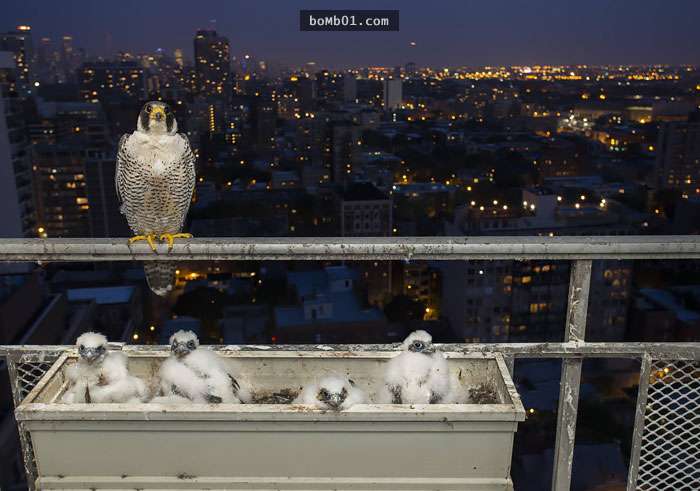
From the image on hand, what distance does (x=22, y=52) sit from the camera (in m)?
40.7

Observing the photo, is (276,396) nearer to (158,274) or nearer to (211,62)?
(158,274)

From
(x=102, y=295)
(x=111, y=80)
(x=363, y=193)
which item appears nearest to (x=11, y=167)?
(x=102, y=295)

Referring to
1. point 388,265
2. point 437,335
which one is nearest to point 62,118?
point 388,265

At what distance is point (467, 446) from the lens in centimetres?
113

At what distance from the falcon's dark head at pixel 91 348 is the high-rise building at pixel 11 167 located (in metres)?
24.6

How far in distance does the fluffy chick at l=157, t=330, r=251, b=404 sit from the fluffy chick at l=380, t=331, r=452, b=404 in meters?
0.34

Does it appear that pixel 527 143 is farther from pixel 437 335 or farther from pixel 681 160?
pixel 437 335

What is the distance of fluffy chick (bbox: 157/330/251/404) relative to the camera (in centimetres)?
130

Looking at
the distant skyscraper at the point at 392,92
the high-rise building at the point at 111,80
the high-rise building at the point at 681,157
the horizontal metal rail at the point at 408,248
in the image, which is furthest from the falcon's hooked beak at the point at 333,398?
the high-rise building at the point at 111,80

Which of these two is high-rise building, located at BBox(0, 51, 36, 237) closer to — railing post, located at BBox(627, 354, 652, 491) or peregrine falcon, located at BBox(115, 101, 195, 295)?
peregrine falcon, located at BBox(115, 101, 195, 295)

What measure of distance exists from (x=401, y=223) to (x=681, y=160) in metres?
19.3

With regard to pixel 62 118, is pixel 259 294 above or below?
below

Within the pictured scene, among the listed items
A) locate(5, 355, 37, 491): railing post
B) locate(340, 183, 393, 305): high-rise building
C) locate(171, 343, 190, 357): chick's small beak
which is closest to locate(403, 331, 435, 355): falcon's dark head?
locate(171, 343, 190, 357): chick's small beak

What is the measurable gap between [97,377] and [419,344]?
2.36ft
